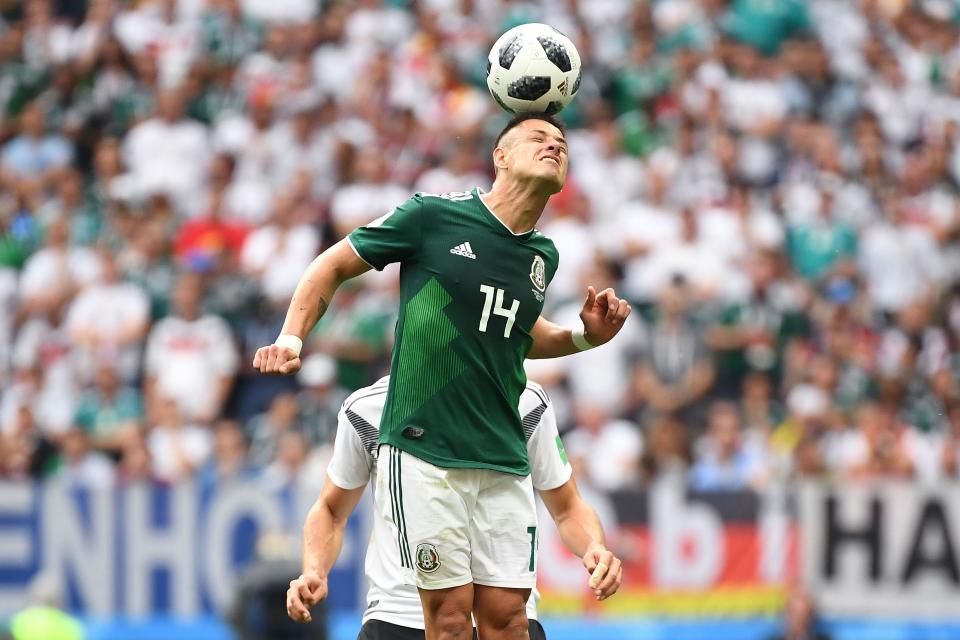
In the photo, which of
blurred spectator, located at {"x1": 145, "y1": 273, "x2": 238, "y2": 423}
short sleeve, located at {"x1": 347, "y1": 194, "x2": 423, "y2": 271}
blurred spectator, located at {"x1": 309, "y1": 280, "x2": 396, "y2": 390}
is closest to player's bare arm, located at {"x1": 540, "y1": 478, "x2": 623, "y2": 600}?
short sleeve, located at {"x1": 347, "y1": 194, "x2": 423, "y2": 271}

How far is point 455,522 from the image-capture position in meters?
6.84

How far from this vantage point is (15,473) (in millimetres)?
15430

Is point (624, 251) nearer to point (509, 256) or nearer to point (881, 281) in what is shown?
point (881, 281)

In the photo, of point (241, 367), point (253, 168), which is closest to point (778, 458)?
point (241, 367)

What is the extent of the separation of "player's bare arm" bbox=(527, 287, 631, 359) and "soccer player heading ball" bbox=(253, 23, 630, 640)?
26 millimetres

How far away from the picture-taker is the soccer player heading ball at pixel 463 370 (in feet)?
22.3

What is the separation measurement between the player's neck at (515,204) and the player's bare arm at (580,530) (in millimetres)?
1269

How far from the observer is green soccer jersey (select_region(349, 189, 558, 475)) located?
22.4ft

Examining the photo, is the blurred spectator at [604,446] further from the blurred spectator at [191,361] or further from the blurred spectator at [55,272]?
the blurred spectator at [55,272]

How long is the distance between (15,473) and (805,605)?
6.76 metres

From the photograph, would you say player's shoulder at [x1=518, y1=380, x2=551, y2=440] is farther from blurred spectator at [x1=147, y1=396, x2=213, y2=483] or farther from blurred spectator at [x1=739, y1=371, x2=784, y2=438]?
blurred spectator at [x1=147, y1=396, x2=213, y2=483]

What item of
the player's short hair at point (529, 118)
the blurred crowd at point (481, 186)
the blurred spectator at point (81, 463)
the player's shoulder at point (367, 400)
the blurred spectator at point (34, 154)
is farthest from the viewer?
the blurred spectator at point (34, 154)

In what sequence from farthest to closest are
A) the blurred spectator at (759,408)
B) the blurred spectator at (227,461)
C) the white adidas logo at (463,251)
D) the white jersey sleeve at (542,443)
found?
the blurred spectator at (759,408), the blurred spectator at (227,461), the white jersey sleeve at (542,443), the white adidas logo at (463,251)

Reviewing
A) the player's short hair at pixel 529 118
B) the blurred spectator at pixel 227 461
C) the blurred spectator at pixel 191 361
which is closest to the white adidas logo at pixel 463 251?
the player's short hair at pixel 529 118
